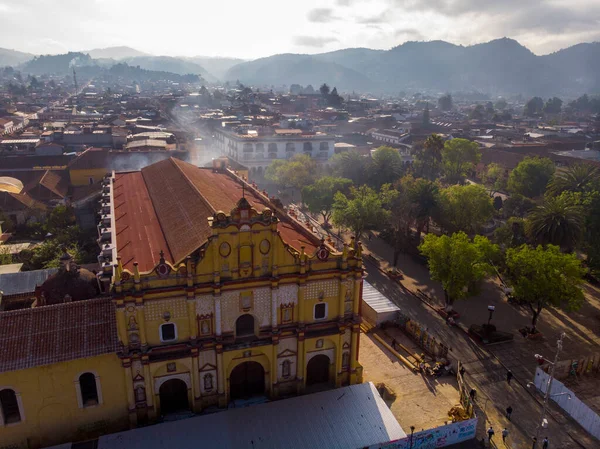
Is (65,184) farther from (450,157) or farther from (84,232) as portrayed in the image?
(450,157)

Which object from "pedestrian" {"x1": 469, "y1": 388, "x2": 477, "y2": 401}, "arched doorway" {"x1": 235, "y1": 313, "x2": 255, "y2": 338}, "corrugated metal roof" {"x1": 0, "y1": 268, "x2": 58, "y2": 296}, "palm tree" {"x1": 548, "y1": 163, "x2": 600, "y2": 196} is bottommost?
"pedestrian" {"x1": 469, "y1": 388, "x2": 477, "y2": 401}

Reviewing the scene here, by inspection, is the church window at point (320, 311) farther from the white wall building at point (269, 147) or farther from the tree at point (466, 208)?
the white wall building at point (269, 147)

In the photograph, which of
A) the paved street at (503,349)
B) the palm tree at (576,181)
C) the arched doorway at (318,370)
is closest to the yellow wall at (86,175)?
the paved street at (503,349)

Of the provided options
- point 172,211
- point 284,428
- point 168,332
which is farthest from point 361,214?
point 168,332

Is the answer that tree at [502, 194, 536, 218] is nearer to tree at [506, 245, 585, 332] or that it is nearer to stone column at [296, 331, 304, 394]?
tree at [506, 245, 585, 332]

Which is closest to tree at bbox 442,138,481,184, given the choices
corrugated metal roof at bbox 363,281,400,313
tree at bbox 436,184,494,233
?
tree at bbox 436,184,494,233

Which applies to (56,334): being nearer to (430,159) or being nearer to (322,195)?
(322,195)

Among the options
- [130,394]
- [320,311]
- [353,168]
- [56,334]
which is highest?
[353,168]
